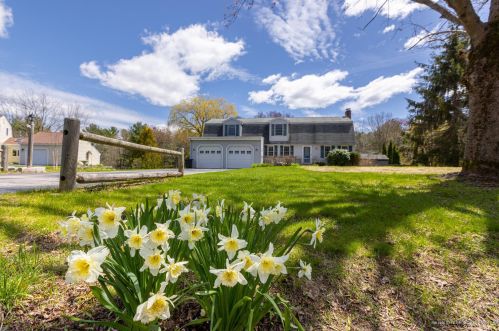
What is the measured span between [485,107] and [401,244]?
5835 millimetres

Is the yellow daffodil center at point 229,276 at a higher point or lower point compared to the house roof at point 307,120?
lower

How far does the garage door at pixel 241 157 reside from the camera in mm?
25094

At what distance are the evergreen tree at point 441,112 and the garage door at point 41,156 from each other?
40.3m

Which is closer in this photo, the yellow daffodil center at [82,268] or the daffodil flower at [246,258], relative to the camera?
the yellow daffodil center at [82,268]

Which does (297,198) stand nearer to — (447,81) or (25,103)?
(447,81)

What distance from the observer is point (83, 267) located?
95 cm

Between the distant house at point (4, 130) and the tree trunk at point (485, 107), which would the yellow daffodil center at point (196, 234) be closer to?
the tree trunk at point (485, 107)

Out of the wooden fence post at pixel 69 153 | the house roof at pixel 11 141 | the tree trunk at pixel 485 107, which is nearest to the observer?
the wooden fence post at pixel 69 153

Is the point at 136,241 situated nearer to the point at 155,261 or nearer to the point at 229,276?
the point at 155,261

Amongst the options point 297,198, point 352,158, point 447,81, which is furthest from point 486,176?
point 447,81

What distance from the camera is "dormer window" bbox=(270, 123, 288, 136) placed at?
28.0 metres

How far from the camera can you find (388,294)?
200cm

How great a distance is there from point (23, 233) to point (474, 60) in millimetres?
9419

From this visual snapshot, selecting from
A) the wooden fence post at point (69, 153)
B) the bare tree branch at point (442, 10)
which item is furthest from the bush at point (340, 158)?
the wooden fence post at point (69, 153)
